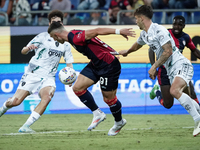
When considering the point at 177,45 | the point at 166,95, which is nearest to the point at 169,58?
A: the point at 177,45

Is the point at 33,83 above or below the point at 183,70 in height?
below

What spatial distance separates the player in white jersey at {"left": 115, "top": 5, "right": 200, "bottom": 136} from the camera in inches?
241

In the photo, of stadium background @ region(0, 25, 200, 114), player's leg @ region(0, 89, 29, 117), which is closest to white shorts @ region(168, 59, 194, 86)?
player's leg @ region(0, 89, 29, 117)

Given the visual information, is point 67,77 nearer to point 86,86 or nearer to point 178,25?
point 86,86

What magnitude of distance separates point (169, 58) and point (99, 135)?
1.99 metres

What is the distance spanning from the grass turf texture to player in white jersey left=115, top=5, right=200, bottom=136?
0.72 meters

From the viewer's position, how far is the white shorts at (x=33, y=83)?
23.7 feet

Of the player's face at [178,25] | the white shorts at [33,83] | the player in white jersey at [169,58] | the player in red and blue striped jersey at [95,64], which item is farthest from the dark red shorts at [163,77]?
the white shorts at [33,83]

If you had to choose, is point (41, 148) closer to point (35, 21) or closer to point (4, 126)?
point (4, 126)

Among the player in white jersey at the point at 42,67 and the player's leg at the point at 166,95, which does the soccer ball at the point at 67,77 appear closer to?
the player in white jersey at the point at 42,67

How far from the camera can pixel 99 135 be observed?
280 inches

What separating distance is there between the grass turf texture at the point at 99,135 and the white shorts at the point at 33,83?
89 centimetres

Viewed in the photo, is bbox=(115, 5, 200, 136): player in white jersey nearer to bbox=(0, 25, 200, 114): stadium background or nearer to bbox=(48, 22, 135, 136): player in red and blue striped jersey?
bbox=(48, 22, 135, 136): player in red and blue striped jersey

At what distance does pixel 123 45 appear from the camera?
38.9ft
